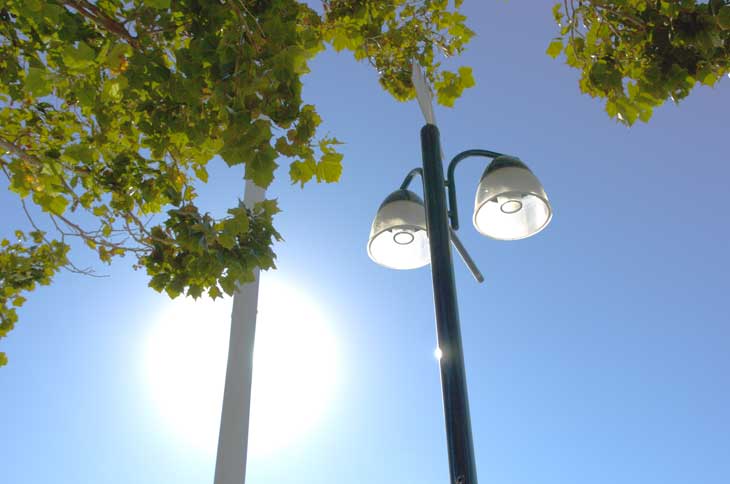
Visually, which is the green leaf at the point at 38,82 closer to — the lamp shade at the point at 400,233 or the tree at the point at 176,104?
the tree at the point at 176,104

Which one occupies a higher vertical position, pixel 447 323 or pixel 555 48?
pixel 555 48

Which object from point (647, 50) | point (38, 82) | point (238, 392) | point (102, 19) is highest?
point (647, 50)

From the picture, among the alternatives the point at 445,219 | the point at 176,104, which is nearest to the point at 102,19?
the point at 176,104

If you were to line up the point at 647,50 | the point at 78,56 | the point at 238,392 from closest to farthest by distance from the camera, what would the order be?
the point at 78,56
the point at 647,50
the point at 238,392

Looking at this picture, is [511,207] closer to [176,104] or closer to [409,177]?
[409,177]

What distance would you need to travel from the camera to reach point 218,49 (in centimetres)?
131

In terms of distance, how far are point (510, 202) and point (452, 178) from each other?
0.24 meters

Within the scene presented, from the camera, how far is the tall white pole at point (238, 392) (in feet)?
6.77

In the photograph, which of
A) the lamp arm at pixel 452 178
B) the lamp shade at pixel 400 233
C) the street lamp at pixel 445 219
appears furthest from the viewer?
the lamp shade at pixel 400 233

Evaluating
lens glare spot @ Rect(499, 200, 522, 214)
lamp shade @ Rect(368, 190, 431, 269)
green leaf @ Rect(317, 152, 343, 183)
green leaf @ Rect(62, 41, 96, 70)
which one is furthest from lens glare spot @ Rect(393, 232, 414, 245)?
green leaf @ Rect(62, 41, 96, 70)

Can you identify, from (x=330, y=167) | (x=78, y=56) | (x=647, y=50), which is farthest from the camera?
(x=647, y=50)

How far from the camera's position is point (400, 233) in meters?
2.07

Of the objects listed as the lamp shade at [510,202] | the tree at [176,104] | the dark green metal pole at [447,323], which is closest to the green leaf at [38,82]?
the tree at [176,104]

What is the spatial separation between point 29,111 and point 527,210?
257cm
